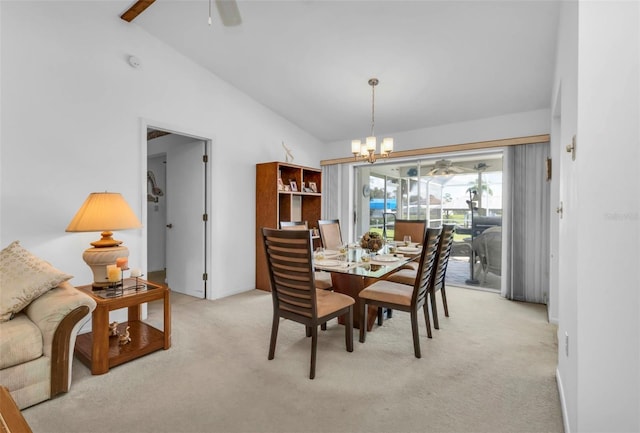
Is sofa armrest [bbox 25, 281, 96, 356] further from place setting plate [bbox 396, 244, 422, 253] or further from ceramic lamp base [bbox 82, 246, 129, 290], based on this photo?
place setting plate [bbox 396, 244, 422, 253]

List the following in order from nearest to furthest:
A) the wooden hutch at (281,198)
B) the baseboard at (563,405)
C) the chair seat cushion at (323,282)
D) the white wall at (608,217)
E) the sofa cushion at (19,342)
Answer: the white wall at (608,217) < the baseboard at (563,405) < the sofa cushion at (19,342) < the chair seat cushion at (323,282) < the wooden hutch at (281,198)

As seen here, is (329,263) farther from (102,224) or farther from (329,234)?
(102,224)

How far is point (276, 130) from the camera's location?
471 cm

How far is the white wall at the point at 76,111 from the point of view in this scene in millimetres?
2441

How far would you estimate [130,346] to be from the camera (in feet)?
7.93

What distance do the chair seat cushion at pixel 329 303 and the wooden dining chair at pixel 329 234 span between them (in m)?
1.28

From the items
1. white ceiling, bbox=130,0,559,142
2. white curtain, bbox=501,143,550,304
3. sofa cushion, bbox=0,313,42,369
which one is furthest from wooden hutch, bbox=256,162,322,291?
white curtain, bbox=501,143,550,304

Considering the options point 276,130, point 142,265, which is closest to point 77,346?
point 142,265

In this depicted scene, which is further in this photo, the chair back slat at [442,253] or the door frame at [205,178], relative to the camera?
the door frame at [205,178]

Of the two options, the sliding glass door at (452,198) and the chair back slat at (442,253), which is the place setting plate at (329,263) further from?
the sliding glass door at (452,198)

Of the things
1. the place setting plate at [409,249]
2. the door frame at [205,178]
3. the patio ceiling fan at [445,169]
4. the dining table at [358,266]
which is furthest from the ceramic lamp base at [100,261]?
the patio ceiling fan at [445,169]

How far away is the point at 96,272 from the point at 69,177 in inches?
36.2

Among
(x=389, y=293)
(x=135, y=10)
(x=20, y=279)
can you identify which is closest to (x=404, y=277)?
(x=389, y=293)

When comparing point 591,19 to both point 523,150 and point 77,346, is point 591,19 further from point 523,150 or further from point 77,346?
point 77,346
